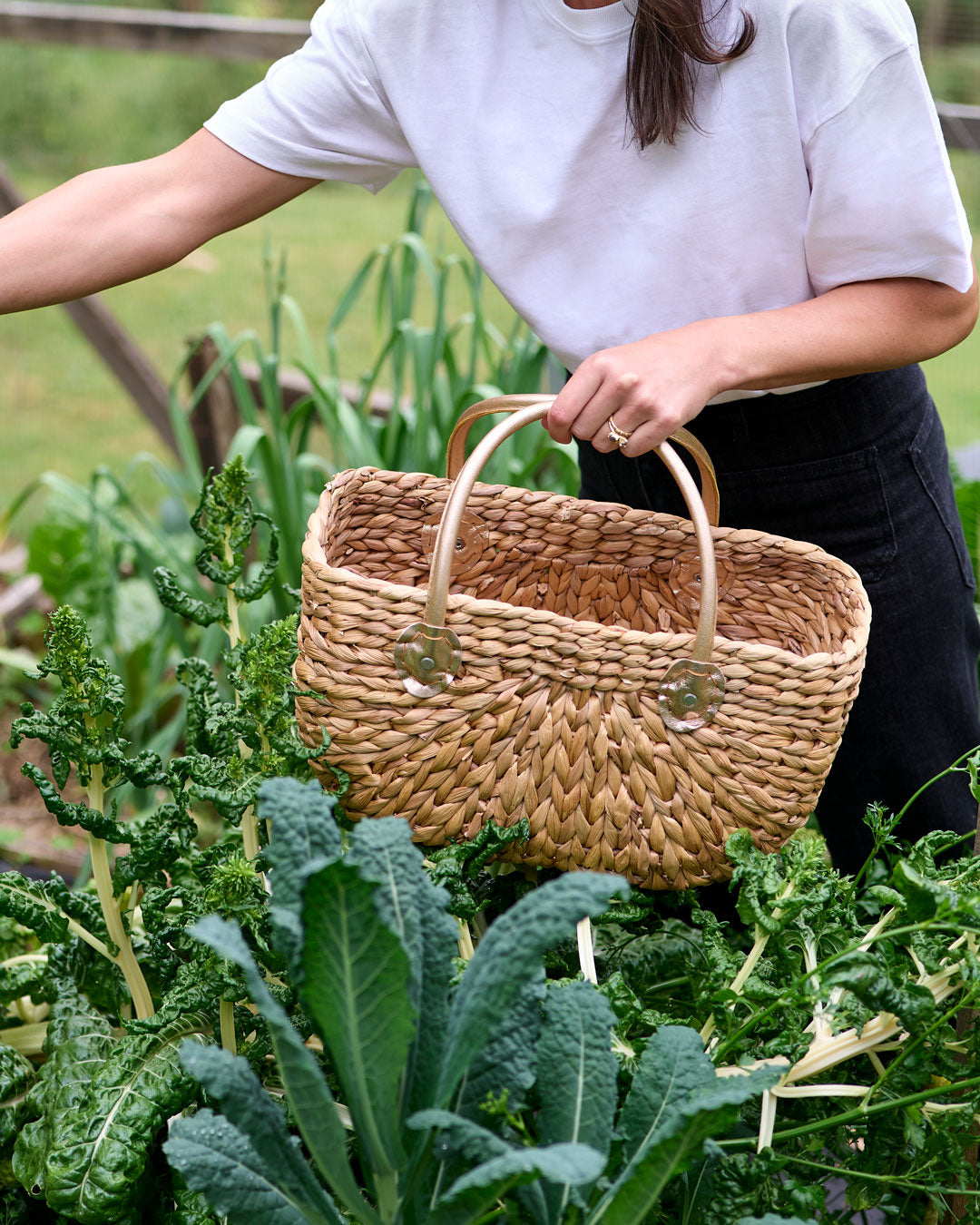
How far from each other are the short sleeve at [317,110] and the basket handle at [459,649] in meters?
0.44

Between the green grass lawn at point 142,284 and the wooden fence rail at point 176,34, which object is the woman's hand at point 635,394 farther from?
the green grass lawn at point 142,284

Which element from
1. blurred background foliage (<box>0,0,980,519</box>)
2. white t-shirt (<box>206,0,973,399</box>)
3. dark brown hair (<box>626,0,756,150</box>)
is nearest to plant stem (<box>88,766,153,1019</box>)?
white t-shirt (<box>206,0,973,399</box>)

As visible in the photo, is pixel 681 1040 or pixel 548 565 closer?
pixel 681 1040

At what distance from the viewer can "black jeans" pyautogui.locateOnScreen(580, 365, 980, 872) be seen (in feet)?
3.58

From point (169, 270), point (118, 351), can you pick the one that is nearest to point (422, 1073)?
point (118, 351)

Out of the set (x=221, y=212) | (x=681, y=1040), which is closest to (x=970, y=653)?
(x=681, y=1040)

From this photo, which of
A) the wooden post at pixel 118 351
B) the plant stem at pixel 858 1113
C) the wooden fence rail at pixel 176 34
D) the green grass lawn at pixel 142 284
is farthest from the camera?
the green grass lawn at pixel 142 284

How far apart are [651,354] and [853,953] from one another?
43cm

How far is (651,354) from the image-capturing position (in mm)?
832

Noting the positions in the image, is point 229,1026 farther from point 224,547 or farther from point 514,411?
point 514,411

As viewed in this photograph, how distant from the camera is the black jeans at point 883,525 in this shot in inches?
42.9

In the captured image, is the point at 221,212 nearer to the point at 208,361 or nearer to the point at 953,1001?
the point at 953,1001

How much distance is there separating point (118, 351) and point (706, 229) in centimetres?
213

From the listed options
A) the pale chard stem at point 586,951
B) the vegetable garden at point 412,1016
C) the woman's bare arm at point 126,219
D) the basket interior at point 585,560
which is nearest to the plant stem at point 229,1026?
the vegetable garden at point 412,1016
